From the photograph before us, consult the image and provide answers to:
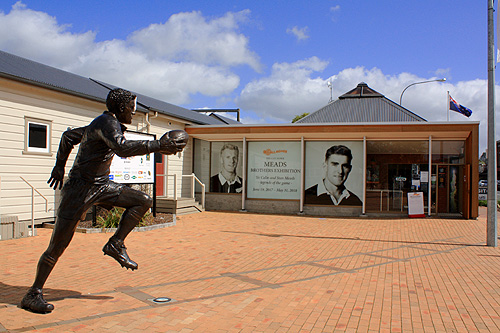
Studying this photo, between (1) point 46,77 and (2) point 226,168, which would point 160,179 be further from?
(1) point 46,77

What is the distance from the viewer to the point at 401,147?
51.3 ft

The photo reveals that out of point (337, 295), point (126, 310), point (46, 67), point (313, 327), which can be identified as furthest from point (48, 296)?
point (46, 67)

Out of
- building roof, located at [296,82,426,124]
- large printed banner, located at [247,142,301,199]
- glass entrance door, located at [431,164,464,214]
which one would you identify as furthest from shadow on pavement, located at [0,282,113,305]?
building roof, located at [296,82,426,124]

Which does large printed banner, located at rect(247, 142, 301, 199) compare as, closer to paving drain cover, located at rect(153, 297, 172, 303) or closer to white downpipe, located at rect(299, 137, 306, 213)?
white downpipe, located at rect(299, 137, 306, 213)

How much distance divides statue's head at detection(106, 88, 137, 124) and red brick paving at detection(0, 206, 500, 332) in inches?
85.7

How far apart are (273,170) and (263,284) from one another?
36.7 ft

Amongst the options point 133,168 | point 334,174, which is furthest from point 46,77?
point 334,174

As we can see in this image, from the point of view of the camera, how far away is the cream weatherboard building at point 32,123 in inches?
395

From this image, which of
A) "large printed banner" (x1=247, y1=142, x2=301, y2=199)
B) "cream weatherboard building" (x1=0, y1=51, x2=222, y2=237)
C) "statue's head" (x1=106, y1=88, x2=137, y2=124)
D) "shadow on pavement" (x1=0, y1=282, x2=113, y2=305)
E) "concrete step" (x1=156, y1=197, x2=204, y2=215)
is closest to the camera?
"statue's head" (x1=106, y1=88, x2=137, y2=124)

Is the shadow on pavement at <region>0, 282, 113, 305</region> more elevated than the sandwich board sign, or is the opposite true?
the sandwich board sign

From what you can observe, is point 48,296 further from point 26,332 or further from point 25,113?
point 25,113

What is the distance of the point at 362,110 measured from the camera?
94.4 feet

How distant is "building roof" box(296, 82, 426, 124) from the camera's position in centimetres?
2720

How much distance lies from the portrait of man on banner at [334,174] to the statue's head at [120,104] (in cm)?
1262
